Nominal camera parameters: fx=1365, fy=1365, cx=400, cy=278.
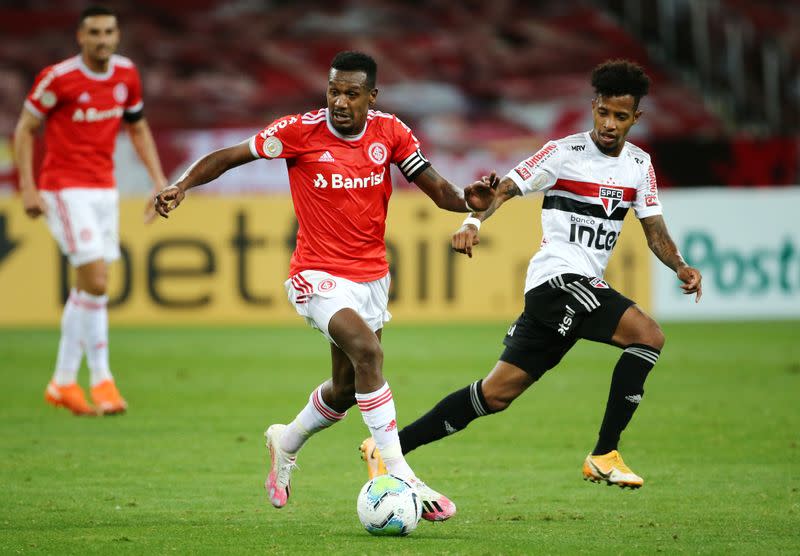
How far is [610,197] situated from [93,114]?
4.32 m

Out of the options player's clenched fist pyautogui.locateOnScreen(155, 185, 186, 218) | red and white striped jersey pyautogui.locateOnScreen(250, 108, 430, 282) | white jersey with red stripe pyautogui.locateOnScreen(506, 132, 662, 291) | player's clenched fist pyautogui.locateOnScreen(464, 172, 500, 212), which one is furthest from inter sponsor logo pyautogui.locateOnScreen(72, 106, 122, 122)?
player's clenched fist pyautogui.locateOnScreen(464, 172, 500, 212)

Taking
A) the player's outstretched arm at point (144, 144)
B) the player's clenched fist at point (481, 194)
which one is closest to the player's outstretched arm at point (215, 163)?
the player's clenched fist at point (481, 194)

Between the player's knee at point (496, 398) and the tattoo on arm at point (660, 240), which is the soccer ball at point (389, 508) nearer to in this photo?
the player's knee at point (496, 398)

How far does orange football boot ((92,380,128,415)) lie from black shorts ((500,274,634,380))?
3.75m

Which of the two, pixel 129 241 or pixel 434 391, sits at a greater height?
pixel 129 241

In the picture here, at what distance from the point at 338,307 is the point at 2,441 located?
316 centimetres

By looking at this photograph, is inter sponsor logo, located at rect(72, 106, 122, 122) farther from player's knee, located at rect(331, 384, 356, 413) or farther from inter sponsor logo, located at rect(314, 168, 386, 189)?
player's knee, located at rect(331, 384, 356, 413)

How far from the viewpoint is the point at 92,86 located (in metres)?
9.29

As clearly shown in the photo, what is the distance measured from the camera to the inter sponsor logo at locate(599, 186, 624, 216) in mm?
6441

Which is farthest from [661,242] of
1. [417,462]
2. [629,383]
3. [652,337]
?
[417,462]

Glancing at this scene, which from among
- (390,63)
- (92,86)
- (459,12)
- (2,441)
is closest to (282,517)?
(2,441)

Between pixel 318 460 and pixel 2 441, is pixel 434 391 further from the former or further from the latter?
pixel 2 441

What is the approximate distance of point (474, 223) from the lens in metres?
5.90

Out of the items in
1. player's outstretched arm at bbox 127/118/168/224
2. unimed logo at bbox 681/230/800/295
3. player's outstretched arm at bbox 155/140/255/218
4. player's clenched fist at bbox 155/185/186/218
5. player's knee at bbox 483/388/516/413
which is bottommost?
player's knee at bbox 483/388/516/413
